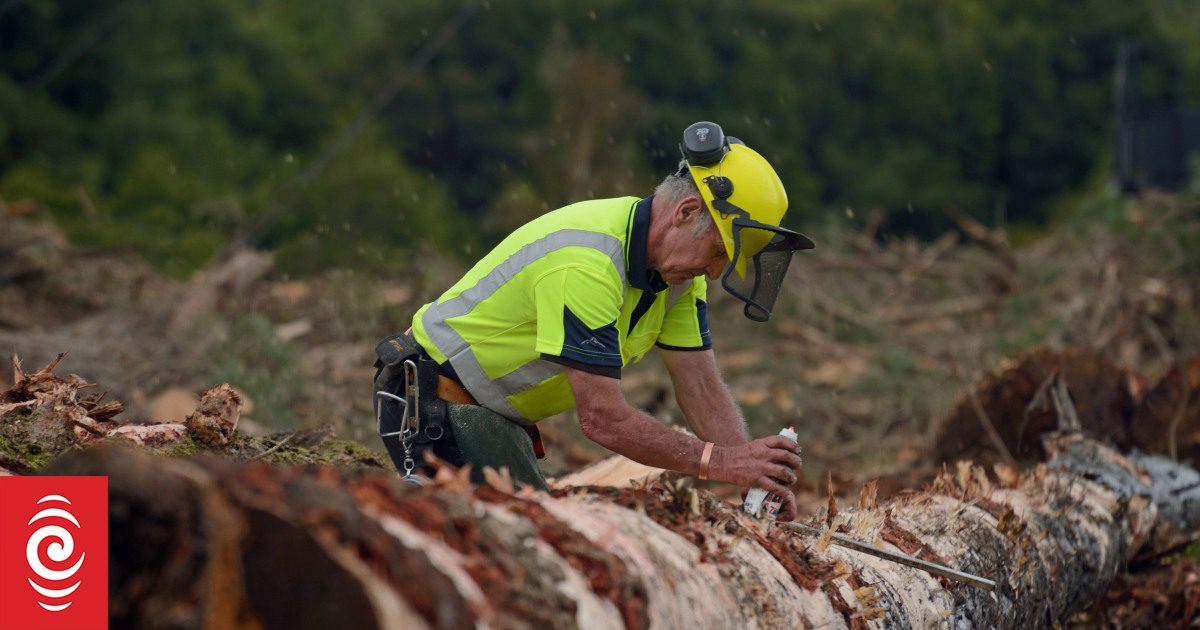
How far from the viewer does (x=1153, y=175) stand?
20312 mm

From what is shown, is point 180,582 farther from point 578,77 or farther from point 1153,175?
point 1153,175

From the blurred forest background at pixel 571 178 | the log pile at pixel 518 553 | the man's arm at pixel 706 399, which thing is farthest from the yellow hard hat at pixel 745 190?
the blurred forest background at pixel 571 178

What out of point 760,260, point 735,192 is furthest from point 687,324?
point 735,192

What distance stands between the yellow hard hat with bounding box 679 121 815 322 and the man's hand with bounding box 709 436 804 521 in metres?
0.49

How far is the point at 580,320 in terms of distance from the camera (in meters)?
3.47

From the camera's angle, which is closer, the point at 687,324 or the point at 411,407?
the point at 411,407

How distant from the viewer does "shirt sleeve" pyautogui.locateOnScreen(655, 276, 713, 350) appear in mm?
4184

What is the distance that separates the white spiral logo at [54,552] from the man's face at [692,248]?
2.10m

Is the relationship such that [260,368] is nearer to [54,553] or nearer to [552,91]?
[54,553]

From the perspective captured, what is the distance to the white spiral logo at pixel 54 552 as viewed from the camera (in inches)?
75.5

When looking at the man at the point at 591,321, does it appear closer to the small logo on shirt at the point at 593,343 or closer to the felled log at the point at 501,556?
the small logo on shirt at the point at 593,343

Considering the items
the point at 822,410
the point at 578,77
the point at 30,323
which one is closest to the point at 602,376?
the point at 822,410

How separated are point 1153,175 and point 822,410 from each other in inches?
552

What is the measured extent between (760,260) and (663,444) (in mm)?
735
